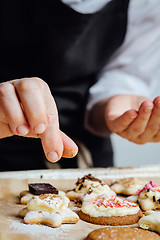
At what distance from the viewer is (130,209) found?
2.91 ft

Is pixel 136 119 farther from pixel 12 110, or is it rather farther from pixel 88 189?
pixel 12 110

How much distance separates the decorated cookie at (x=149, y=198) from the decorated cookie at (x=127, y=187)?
0.20 ft

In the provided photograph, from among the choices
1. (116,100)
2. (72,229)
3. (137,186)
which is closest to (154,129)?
(137,186)

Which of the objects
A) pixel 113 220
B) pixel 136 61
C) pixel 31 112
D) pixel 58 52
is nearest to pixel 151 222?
pixel 113 220

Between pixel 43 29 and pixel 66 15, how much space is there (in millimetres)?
94

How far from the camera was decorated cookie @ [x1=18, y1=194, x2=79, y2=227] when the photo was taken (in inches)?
32.7

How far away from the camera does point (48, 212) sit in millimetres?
862

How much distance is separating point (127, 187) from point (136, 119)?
192mm

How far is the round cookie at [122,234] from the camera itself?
0.74m

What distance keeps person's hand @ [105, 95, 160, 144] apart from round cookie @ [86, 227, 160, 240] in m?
0.37

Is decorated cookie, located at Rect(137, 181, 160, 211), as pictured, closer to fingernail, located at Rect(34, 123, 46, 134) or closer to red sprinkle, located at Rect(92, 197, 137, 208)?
red sprinkle, located at Rect(92, 197, 137, 208)

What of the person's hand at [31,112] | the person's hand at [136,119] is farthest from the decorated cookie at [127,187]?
the person's hand at [31,112]

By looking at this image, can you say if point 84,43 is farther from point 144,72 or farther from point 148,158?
point 148,158

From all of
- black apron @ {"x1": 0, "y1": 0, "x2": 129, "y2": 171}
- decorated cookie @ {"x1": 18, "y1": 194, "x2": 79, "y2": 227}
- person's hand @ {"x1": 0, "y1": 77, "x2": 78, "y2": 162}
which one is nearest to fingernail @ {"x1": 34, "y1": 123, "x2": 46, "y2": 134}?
person's hand @ {"x1": 0, "y1": 77, "x2": 78, "y2": 162}
